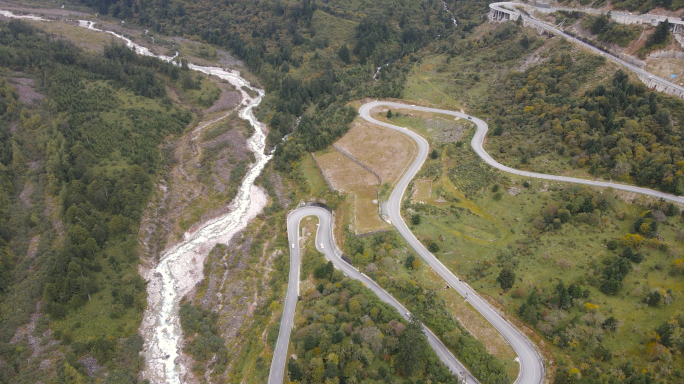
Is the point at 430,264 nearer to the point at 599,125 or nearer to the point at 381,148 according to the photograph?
the point at 381,148

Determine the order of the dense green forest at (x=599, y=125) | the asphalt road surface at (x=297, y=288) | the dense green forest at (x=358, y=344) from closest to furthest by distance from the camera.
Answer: the dense green forest at (x=358, y=344), the asphalt road surface at (x=297, y=288), the dense green forest at (x=599, y=125)

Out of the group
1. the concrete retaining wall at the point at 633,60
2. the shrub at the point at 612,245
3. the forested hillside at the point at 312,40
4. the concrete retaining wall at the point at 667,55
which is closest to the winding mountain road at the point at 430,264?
the shrub at the point at 612,245

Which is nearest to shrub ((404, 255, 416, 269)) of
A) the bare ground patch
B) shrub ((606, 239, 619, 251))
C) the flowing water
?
shrub ((606, 239, 619, 251))

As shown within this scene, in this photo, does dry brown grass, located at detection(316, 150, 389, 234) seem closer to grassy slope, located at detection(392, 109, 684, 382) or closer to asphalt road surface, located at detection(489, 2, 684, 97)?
grassy slope, located at detection(392, 109, 684, 382)

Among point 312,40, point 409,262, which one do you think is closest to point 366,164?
point 409,262

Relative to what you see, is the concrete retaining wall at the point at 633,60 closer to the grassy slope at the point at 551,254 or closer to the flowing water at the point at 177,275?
the grassy slope at the point at 551,254

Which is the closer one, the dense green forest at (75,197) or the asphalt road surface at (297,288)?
the asphalt road surface at (297,288)
